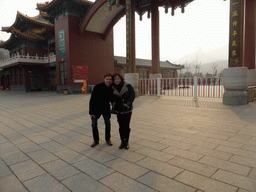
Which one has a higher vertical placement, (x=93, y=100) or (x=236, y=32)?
(x=236, y=32)

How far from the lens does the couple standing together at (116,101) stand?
2.99m

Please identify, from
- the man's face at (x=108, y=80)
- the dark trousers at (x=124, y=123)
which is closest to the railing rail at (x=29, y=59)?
the man's face at (x=108, y=80)

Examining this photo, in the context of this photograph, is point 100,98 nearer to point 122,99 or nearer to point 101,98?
point 101,98

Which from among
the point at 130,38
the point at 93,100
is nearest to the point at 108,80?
the point at 93,100

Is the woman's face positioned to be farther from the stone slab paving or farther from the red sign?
the red sign

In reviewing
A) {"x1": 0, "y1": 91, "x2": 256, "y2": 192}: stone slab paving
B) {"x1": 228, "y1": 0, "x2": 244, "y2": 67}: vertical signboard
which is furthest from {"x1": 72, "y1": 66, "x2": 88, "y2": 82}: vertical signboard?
{"x1": 228, "y1": 0, "x2": 244, "y2": 67}: vertical signboard

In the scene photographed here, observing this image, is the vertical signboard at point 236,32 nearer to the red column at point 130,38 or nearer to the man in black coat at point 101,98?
the red column at point 130,38

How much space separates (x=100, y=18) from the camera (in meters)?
15.9

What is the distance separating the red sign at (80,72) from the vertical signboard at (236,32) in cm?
1249

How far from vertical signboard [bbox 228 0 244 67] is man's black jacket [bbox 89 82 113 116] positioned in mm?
6434

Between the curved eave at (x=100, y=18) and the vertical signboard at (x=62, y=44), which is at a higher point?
the curved eave at (x=100, y=18)

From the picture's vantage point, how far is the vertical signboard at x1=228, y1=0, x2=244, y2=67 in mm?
7059

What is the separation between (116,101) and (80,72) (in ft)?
46.5

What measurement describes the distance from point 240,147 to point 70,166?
2709mm
